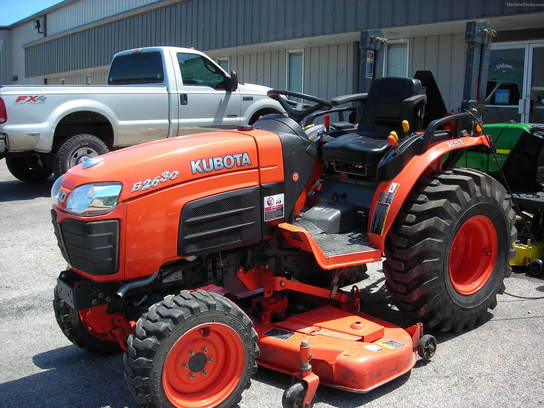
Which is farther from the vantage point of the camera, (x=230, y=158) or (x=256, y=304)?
(x=256, y=304)

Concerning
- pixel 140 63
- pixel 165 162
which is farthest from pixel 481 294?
pixel 140 63

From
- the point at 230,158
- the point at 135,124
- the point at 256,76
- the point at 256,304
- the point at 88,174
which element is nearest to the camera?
the point at 88,174

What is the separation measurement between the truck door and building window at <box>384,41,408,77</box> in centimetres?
389

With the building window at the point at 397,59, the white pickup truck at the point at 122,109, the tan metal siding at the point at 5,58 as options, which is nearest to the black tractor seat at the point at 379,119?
the white pickup truck at the point at 122,109

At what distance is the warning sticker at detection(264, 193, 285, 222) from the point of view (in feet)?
12.0

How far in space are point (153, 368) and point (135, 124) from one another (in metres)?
7.31

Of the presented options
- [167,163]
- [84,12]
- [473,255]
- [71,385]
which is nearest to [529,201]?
[473,255]

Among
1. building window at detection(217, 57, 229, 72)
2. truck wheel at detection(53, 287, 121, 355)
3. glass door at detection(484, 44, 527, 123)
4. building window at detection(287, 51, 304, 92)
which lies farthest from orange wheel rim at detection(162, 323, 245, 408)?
building window at detection(217, 57, 229, 72)

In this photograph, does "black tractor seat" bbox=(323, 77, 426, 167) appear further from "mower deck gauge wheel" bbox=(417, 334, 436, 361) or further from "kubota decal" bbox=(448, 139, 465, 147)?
"mower deck gauge wheel" bbox=(417, 334, 436, 361)

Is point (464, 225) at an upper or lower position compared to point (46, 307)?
upper

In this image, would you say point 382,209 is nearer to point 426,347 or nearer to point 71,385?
point 426,347

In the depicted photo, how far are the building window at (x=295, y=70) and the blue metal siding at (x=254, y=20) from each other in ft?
3.33

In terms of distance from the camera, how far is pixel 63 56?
86.5 feet

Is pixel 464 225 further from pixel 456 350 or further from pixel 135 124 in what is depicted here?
pixel 135 124
